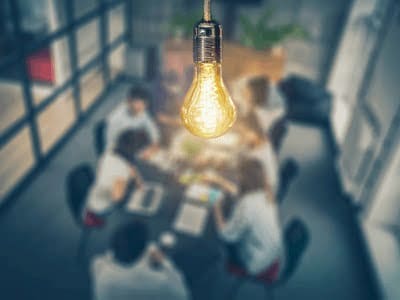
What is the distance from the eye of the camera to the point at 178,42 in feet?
22.3

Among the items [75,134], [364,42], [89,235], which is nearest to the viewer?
[89,235]

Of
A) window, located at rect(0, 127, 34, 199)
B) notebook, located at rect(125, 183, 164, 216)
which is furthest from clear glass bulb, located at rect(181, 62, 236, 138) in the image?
window, located at rect(0, 127, 34, 199)

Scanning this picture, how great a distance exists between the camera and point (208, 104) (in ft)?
5.54

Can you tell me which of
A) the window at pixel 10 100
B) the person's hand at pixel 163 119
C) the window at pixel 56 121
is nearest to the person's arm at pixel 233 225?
the person's hand at pixel 163 119

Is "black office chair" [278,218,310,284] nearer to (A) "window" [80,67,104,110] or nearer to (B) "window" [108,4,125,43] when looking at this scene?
(A) "window" [80,67,104,110]

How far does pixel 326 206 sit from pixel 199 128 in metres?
3.42

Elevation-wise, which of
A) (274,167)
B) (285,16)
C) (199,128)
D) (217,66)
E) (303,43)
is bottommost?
(274,167)

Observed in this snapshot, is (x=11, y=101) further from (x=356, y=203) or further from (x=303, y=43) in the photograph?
(x=356, y=203)

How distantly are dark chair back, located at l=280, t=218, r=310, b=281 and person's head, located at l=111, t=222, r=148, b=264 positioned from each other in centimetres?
123

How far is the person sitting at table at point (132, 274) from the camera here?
2535 mm

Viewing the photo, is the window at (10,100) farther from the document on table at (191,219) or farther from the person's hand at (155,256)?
the person's hand at (155,256)

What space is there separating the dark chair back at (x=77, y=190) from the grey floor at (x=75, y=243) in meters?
0.65

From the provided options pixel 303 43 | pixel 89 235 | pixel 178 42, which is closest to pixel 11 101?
pixel 178 42

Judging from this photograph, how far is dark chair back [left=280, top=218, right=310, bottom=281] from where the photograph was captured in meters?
3.05
